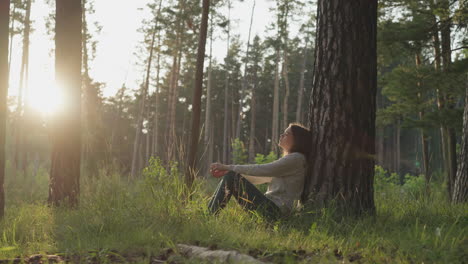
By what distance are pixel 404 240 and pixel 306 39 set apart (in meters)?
27.4

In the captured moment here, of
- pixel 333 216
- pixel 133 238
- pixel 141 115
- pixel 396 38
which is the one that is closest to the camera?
pixel 133 238

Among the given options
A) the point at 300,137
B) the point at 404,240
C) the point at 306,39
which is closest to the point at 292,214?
the point at 300,137

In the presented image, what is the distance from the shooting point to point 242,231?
359 centimetres

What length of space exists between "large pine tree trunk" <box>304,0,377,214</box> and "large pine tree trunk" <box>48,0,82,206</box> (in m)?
4.35

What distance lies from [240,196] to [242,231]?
27.3 inches

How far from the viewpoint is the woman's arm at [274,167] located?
430 centimetres

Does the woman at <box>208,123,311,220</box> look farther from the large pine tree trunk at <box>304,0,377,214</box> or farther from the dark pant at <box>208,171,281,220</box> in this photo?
the large pine tree trunk at <box>304,0,377,214</box>

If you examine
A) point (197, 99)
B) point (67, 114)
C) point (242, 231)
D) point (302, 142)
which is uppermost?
point (197, 99)

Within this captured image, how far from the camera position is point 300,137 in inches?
175

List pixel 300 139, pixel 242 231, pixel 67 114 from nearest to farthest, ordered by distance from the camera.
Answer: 1. pixel 242 231
2. pixel 300 139
3. pixel 67 114

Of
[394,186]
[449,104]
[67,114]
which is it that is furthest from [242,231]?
[449,104]

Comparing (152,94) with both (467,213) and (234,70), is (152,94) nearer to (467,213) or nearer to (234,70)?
(234,70)

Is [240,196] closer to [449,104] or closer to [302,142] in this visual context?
[302,142]

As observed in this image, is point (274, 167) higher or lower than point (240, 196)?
higher
